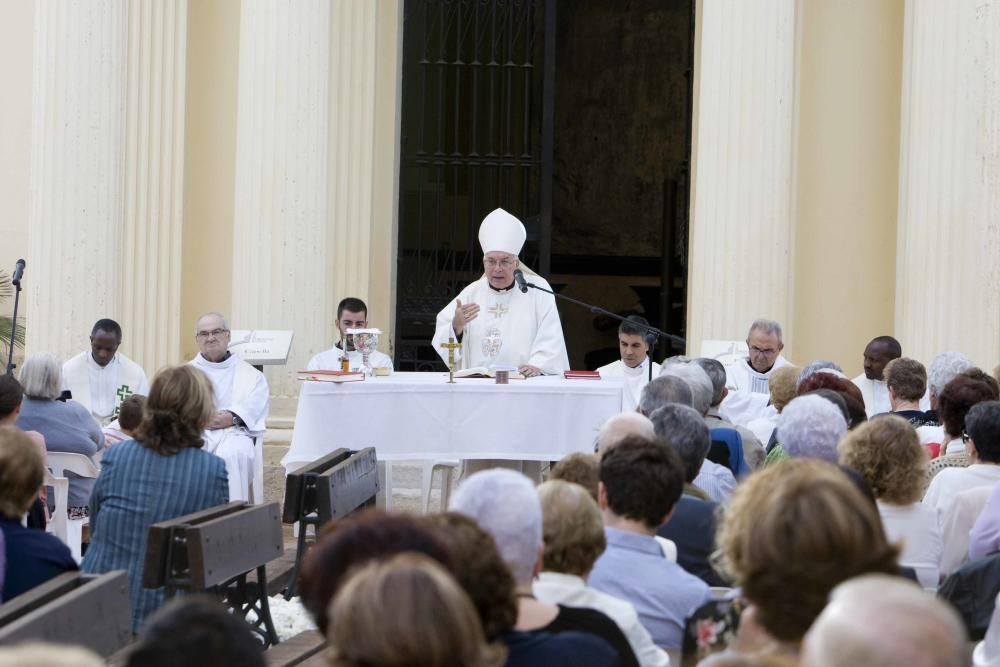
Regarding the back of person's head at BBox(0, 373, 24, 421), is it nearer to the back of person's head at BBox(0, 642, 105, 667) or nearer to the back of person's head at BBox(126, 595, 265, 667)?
the back of person's head at BBox(126, 595, 265, 667)

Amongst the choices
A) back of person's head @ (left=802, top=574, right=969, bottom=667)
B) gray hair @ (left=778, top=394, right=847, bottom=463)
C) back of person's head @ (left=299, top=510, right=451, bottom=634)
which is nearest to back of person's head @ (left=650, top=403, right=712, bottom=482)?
gray hair @ (left=778, top=394, right=847, bottom=463)

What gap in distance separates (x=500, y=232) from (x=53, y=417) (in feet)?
10.1

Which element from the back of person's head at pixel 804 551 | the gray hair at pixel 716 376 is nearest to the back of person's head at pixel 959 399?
the gray hair at pixel 716 376

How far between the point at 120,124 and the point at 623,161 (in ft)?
31.0

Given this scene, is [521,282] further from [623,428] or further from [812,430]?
[623,428]

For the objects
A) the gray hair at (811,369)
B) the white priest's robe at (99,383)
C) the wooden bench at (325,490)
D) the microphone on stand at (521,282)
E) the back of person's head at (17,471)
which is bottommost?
the wooden bench at (325,490)

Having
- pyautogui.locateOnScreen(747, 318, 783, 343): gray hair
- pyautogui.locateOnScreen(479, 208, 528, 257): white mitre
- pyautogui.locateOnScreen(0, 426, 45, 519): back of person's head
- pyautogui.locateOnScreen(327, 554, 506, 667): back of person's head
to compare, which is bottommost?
pyautogui.locateOnScreen(0, 426, 45, 519): back of person's head

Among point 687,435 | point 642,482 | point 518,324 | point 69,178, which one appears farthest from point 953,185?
point 642,482

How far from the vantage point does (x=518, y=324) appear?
34.3 feet

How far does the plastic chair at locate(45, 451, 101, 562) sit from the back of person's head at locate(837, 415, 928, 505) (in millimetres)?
4632

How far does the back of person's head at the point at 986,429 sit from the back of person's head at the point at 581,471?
5.40 feet

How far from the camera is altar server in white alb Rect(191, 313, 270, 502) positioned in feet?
33.8

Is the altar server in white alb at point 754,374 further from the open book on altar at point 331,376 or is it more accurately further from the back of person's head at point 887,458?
the back of person's head at point 887,458

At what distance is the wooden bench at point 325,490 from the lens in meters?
7.36
